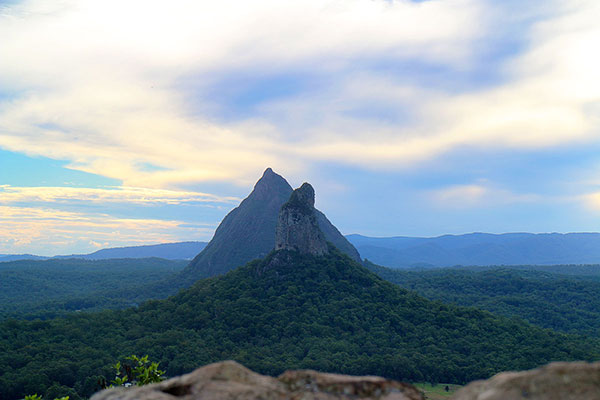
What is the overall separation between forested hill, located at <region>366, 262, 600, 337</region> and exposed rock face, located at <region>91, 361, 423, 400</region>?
4346 inches

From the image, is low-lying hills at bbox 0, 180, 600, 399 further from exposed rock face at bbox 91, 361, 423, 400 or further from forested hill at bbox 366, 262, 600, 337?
exposed rock face at bbox 91, 361, 423, 400

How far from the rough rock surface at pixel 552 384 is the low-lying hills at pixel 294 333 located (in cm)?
5904

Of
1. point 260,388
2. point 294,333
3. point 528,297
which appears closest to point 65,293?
point 294,333

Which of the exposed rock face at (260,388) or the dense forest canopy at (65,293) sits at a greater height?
the exposed rock face at (260,388)

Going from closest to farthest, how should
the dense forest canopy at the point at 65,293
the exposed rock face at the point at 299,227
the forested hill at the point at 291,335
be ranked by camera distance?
the forested hill at the point at 291,335 < the exposed rock face at the point at 299,227 < the dense forest canopy at the point at 65,293

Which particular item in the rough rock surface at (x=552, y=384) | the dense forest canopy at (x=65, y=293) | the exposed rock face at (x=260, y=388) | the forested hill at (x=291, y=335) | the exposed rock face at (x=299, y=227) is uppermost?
the exposed rock face at (x=299, y=227)

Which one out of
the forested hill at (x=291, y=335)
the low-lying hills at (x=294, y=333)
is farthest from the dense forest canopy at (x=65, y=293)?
the low-lying hills at (x=294, y=333)

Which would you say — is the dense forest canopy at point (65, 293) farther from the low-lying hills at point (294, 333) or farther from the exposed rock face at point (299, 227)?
the exposed rock face at point (299, 227)

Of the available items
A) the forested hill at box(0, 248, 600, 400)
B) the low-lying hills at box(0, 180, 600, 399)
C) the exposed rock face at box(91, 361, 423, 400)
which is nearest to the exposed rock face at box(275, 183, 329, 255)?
the low-lying hills at box(0, 180, 600, 399)

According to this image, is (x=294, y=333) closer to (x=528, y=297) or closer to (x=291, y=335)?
(x=291, y=335)

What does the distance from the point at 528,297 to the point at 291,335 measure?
3273 inches

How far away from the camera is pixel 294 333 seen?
8156 centimetres

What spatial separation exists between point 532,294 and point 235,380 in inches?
5644

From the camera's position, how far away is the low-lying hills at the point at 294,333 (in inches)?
2501
